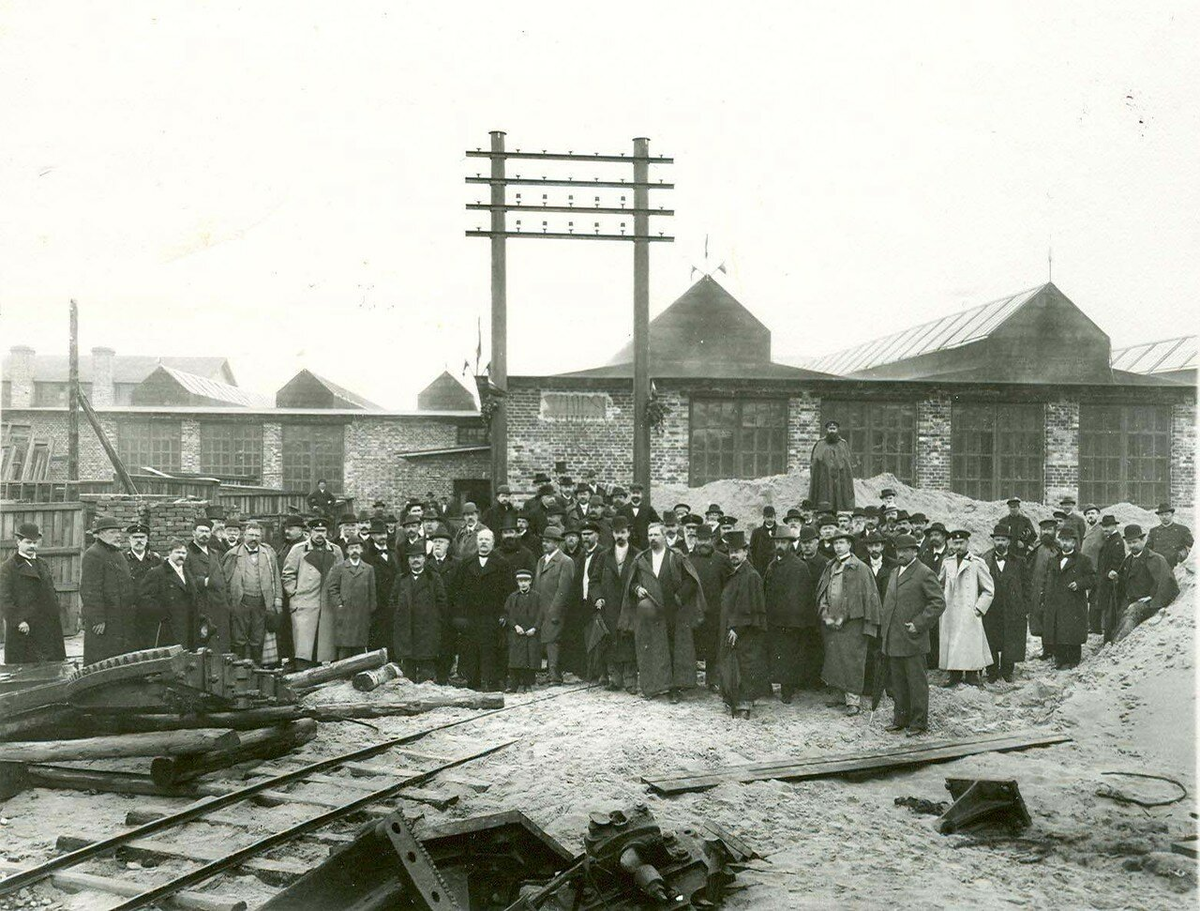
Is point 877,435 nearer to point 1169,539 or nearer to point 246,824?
point 1169,539

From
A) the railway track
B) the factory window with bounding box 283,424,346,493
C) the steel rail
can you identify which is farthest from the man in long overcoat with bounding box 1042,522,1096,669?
the factory window with bounding box 283,424,346,493

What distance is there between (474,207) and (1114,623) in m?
10.0

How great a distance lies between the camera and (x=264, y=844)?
5.42m

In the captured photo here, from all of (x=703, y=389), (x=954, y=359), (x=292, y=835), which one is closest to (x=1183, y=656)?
(x=292, y=835)

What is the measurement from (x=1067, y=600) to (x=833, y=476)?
4988 mm

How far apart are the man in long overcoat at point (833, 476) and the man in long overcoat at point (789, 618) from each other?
5969 mm

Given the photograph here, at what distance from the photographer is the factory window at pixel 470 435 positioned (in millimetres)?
22500

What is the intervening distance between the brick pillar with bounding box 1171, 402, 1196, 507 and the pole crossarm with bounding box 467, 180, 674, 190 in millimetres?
11219

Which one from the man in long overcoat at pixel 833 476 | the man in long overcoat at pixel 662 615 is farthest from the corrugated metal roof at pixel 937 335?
the man in long overcoat at pixel 662 615

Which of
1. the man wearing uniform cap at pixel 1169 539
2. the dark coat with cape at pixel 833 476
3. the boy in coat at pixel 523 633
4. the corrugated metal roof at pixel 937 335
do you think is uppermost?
the corrugated metal roof at pixel 937 335

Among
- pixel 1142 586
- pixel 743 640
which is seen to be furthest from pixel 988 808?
pixel 1142 586

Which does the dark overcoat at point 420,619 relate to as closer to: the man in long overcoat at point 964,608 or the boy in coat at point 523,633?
the boy in coat at point 523,633

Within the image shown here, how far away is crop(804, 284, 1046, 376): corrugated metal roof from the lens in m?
26.2

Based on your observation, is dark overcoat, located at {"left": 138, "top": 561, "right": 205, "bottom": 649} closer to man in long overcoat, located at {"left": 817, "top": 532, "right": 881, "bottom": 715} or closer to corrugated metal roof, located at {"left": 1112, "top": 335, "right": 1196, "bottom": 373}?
man in long overcoat, located at {"left": 817, "top": 532, "right": 881, "bottom": 715}
